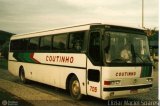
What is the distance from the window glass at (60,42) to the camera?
13233 mm

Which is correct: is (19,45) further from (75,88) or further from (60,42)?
(75,88)

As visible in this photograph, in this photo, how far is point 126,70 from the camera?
10.6 metres

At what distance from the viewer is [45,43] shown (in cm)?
1537

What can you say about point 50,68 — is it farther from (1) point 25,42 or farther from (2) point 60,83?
(1) point 25,42

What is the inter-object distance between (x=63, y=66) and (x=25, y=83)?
19.3 feet

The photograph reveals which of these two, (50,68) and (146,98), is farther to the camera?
(50,68)

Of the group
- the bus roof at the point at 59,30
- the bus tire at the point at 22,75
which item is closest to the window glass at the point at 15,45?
the bus roof at the point at 59,30

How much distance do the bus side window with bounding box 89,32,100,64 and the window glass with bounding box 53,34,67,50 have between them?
2.23 metres

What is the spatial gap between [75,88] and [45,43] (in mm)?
3956

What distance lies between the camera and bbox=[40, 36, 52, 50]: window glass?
14.8m

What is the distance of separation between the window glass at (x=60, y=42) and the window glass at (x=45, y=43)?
0.60m

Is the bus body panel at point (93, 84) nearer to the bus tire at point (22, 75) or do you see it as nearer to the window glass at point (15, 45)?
the bus tire at point (22, 75)

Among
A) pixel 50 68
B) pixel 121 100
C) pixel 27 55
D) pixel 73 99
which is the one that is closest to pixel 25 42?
pixel 27 55

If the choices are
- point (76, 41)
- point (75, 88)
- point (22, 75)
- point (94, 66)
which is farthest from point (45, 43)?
point (94, 66)
